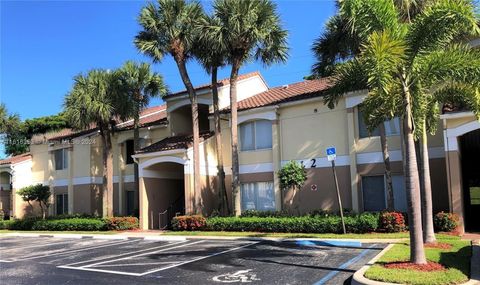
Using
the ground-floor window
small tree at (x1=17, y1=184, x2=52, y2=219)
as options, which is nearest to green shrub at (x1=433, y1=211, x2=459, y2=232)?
the ground-floor window

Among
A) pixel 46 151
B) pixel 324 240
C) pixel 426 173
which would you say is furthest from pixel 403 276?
pixel 46 151

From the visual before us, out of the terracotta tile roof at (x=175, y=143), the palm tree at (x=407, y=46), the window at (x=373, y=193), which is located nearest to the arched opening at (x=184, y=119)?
the terracotta tile roof at (x=175, y=143)

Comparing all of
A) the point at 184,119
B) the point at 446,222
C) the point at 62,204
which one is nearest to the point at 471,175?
the point at 446,222

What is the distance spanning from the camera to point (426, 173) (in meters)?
14.0

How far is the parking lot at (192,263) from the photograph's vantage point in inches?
436

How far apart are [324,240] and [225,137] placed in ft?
35.7

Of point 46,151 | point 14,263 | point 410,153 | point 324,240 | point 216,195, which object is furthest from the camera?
point 46,151

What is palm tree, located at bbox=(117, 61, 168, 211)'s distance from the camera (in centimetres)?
2697

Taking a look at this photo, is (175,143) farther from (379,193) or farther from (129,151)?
(379,193)

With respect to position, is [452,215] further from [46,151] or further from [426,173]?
[46,151]

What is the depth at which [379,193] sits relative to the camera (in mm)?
20969

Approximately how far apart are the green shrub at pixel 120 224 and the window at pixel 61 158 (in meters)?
9.74

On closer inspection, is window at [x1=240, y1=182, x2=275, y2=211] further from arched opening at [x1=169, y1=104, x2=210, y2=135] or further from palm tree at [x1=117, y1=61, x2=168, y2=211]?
palm tree at [x1=117, y1=61, x2=168, y2=211]

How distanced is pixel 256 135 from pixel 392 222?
9.24 m
